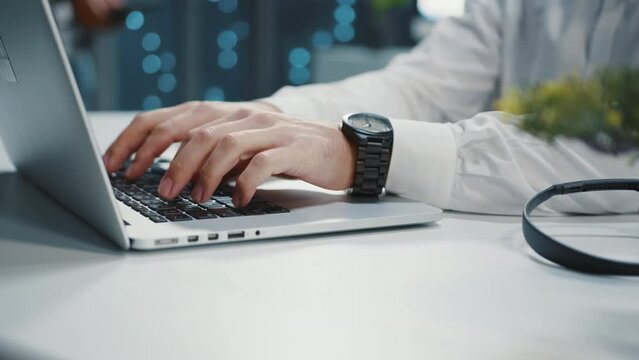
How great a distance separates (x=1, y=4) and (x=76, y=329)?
267mm

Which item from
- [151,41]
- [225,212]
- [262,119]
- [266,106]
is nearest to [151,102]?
[151,41]

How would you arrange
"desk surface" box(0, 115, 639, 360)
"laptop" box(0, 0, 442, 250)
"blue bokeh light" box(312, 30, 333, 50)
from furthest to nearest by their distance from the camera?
1. "blue bokeh light" box(312, 30, 333, 50)
2. "laptop" box(0, 0, 442, 250)
3. "desk surface" box(0, 115, 639, 360)

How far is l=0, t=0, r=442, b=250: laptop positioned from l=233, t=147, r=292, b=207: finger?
0.01 m

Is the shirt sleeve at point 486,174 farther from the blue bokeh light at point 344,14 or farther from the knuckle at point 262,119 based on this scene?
the blue bokeh light at point 344,14

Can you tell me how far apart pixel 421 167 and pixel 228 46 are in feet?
12.4

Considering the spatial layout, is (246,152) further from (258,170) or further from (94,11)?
(94,11)

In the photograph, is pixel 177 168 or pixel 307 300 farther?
pixel 177 168

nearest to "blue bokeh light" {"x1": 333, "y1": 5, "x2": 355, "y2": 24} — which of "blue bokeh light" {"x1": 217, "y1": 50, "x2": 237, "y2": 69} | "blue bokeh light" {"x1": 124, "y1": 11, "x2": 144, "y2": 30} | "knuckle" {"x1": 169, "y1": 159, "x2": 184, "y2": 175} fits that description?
"blue bokeh light" {"x1": 217, "y1": 50, "x2": 237, "y2": 69}

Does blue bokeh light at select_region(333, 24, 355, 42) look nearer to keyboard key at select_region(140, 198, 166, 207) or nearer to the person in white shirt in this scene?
the person in white shirt

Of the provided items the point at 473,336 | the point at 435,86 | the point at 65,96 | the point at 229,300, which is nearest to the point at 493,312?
the point at 473,336

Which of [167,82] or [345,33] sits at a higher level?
[345,33]

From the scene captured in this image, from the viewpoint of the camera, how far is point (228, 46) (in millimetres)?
4352

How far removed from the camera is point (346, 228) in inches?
23.5

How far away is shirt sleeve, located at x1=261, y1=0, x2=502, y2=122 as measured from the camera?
3.92 feet
